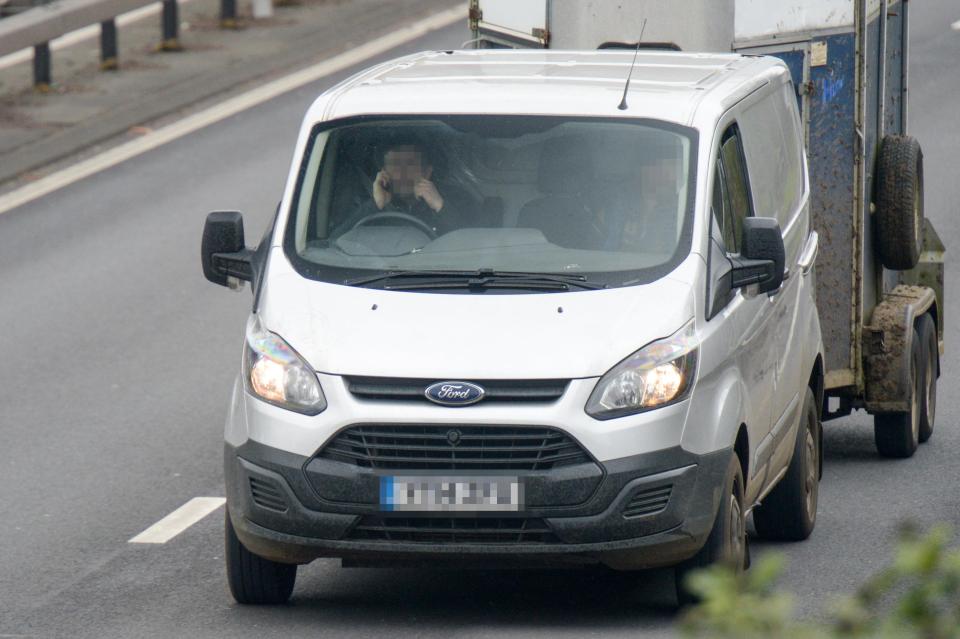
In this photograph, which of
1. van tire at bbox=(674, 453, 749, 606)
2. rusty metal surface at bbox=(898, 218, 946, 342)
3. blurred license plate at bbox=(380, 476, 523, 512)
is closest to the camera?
blurred license plate at bbox=(380, 476, 523, 512)

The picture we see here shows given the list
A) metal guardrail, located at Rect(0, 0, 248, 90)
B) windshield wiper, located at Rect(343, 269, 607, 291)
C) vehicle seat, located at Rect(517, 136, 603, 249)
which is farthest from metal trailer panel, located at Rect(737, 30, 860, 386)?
metal guardrail, located at Rect(0, 0, 248, 90)

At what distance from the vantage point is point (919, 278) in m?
10.7

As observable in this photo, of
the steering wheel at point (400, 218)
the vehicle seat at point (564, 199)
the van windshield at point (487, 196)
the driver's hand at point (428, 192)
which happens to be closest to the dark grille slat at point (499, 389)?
the van windshield at point (487, 196)

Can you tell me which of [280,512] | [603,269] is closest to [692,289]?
[603,269]

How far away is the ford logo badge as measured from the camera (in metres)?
6.26

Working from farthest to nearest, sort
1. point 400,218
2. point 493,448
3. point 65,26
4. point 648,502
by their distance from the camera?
point 65,26
point 400,218
point 648,502
point 493,448

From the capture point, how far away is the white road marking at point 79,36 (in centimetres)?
2055

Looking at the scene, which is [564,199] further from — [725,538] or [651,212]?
[725,538]

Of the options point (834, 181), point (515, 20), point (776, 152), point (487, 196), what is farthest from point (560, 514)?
point (515, 20)

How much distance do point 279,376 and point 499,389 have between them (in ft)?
2.55

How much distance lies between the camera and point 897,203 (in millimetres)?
9523

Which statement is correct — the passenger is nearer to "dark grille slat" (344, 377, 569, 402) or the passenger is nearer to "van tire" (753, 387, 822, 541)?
"dark grille slat" (344, 377, 569, 402)

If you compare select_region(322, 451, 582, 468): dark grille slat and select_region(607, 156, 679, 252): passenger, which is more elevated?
select_region(607, 156, 679, 252): passenger

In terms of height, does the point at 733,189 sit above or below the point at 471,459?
above
